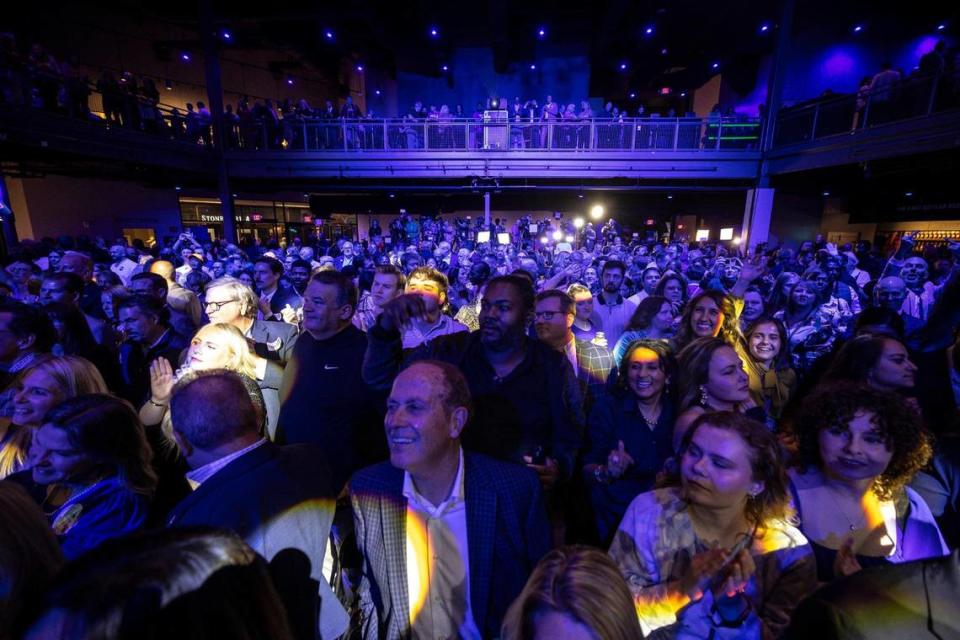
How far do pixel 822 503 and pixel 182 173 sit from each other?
19.5 m

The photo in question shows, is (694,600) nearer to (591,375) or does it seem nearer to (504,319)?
(504,319)

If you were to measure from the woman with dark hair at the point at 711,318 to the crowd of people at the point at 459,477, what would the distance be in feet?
0.08

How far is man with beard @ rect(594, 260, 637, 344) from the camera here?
4.90 meters

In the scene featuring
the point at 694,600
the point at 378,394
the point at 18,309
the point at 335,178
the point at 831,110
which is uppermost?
the point at 831,110

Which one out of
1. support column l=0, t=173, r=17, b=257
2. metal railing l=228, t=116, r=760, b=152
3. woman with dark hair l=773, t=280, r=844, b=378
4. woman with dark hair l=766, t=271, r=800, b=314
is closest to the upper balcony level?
metal railing l=228, t=116, r=760, b=152

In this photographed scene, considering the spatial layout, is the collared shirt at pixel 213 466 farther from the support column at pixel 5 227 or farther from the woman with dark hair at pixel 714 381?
the support column at pixel 5 227

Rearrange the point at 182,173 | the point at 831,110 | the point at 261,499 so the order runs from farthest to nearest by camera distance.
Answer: the point at 182,173
the point at 831,110
the point at 261,499

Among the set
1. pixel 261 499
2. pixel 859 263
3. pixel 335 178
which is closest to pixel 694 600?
pixel 261 499

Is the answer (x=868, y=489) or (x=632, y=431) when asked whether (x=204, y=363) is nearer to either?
(x=632, y=431)

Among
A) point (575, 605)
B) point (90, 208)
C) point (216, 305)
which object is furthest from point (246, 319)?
point (90, 208)

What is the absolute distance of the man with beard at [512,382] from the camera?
2.39 meters

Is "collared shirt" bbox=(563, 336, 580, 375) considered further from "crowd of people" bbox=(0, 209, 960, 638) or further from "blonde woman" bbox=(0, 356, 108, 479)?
"blonde woman" bbox=(0, 356, 108, 479)

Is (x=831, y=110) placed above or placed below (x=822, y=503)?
above

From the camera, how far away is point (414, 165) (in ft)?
51.9
